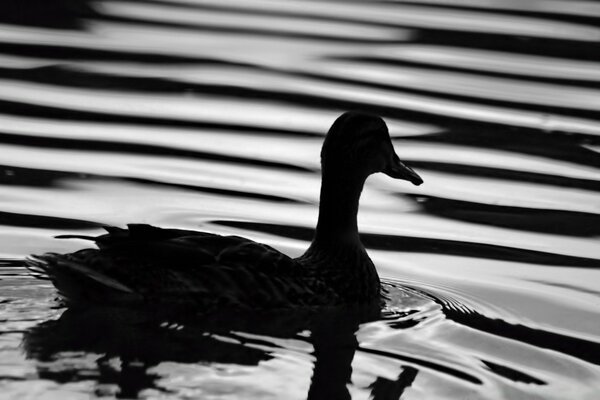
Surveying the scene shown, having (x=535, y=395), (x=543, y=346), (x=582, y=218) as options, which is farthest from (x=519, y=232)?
(x=535, y=395)

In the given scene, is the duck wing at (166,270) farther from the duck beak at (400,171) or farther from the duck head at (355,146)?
the duck beak at (400,171)

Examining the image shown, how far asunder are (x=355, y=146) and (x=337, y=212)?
16.5 inches

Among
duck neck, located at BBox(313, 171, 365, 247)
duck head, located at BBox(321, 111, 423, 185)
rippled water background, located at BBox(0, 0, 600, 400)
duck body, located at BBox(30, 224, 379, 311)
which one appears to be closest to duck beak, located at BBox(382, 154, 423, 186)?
duck head, located at BBox(321, 111, 423, 185)

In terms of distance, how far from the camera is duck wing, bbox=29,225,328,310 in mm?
8211

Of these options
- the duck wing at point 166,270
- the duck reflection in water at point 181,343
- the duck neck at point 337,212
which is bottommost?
the duck reflection in water at point 181,343

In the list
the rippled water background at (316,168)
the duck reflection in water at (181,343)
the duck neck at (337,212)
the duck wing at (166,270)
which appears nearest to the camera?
the duck reflection in water at (181,343)

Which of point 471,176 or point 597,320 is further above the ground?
point 471,176

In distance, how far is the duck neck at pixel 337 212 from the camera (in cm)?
926

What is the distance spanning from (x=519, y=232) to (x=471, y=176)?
50.6 inches

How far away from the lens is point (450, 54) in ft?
50.6

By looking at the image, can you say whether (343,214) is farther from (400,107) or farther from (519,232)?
(400,107)

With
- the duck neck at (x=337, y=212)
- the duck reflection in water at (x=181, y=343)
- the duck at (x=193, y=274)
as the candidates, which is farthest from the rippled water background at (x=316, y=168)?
the duck neck at (x=337, y=212)

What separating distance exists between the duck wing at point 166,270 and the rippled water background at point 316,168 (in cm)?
27

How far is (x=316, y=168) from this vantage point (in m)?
11.8
